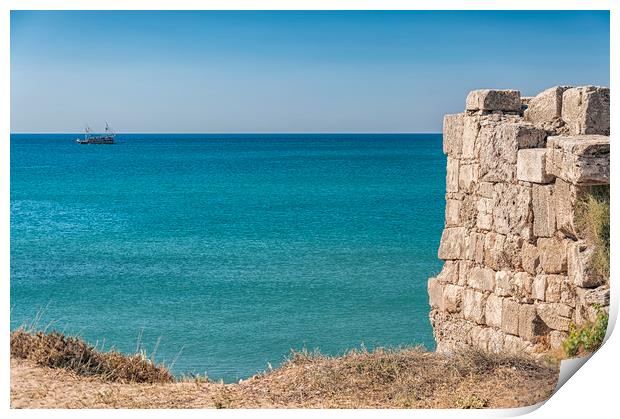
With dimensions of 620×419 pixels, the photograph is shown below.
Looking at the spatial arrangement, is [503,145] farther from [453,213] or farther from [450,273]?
[450,273]

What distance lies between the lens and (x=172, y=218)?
33.6 m

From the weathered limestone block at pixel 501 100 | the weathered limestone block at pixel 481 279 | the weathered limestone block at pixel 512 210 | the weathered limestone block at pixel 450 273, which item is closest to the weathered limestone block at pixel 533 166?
the weathered limestone block at pixel 512 210

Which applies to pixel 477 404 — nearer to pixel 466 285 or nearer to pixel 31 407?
pixel 466 285

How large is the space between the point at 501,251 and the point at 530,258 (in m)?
0.40

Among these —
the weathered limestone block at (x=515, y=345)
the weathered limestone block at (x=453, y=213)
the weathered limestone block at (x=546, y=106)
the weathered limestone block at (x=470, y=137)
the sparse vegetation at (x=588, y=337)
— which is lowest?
the weathered limestone block at (x=515, y=345)

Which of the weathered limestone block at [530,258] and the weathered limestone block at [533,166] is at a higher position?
the weathered limestone block at [533,166]

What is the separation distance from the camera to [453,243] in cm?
959

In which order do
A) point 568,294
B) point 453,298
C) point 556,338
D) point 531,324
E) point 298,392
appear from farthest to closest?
point 453,298, point 531,324, point 556,338, point 568,294, point 298,392

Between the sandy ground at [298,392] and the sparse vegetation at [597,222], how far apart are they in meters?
1.11

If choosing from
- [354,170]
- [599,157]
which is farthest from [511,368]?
[354,170]

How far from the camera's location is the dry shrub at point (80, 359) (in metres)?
7.95

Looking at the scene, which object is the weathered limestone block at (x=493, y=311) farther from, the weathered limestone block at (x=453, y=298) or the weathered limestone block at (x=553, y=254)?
the weathered limestone block at (x=553, y=254)

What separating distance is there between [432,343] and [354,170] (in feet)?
128

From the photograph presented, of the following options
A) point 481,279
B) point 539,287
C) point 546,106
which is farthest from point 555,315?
point 546,106
